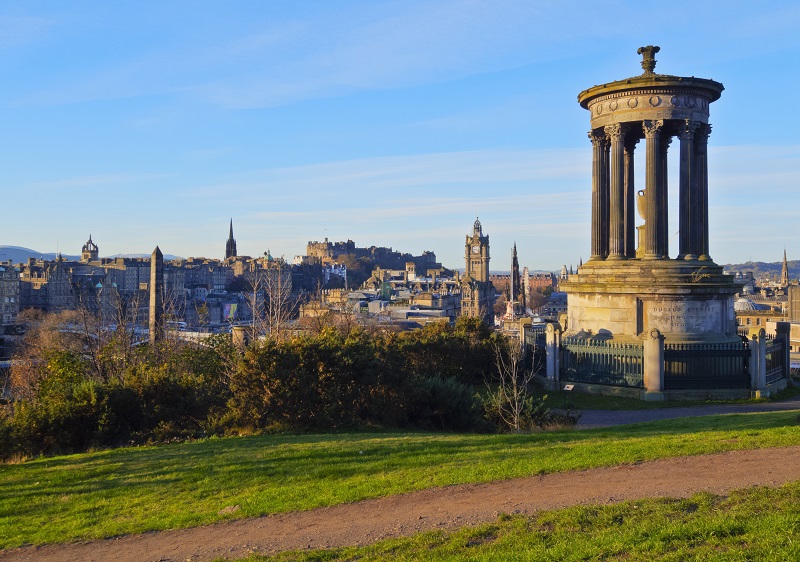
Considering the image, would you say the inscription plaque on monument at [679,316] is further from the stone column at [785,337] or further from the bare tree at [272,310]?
the bare tree at [272,310]

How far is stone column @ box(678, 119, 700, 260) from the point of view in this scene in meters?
23.1

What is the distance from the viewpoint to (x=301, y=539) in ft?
27.8

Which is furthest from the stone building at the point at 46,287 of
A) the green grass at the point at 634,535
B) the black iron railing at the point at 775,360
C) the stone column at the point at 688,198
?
the green grass at the point at 634,535

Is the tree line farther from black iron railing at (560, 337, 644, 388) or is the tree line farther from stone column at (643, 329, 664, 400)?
black iron railing at (560, 337, 644, 388)

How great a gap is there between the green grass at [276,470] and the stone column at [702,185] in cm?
1074

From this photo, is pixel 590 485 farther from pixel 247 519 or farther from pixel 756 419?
pixel 756 419

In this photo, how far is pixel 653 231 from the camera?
23.3 meters

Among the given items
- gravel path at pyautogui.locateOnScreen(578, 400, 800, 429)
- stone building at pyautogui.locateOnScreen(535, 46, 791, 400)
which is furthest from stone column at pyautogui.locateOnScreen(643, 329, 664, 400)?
gravel path at pyautogui.locateOnScreen(578, 400, 800, 429)

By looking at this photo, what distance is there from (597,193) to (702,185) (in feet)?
10.6

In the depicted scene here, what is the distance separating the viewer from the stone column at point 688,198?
23.1 metres

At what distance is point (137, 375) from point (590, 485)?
36.5 feet

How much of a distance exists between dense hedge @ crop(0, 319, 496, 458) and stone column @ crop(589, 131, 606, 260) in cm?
917

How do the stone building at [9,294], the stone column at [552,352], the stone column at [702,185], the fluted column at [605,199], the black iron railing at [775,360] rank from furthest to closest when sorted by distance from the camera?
the stone building at [9,294]
the fluted column at [605,199]
the stone column at [702,185]
the stone column at [552,352]
the black iron railing at [775,360]

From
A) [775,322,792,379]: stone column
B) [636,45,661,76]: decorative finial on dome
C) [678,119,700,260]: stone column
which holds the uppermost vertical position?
[636,45,661,76]: decorative finial on dome
